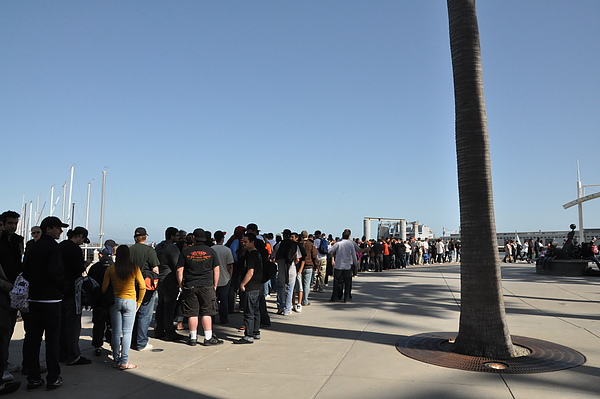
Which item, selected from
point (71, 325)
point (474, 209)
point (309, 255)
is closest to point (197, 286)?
point (71, 325)

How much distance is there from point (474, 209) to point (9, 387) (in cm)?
600

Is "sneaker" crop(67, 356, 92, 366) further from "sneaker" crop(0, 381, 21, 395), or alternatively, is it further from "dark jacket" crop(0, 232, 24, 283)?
"dark jacket" crop(0, 232, 24, 283)

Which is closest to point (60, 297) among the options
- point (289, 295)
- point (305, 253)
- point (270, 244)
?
point (289, 295)

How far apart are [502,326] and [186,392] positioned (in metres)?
4.13

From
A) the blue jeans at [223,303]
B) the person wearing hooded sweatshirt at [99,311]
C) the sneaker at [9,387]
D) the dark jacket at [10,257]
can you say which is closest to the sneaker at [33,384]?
the sneaker at [9,387]

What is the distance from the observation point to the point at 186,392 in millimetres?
4938

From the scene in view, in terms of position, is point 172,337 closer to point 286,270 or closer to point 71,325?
point 71,325

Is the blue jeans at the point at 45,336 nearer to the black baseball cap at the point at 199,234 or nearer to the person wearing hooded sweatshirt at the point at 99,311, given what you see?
the person wearing hooded sweatshirt at the point at 99,311

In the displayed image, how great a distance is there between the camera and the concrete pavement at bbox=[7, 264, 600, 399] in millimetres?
4906

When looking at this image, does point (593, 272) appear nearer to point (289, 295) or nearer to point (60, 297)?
point (289, 295)

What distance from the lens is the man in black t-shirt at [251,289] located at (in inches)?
289

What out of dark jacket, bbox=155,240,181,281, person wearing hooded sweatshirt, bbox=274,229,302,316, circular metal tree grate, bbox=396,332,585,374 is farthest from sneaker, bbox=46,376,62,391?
person wearing hooded sweatshirt, bbox=274,229,302,316

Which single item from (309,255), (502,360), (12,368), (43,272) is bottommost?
(12,368)

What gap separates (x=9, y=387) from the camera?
494cm
